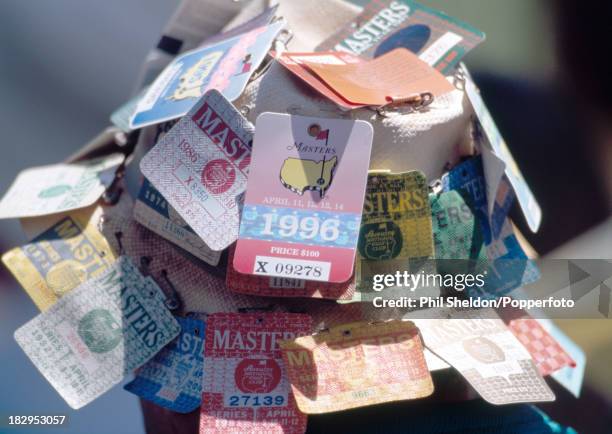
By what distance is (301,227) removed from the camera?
0.81 m

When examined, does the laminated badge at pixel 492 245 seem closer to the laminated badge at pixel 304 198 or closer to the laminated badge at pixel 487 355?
the laminated badge at pixel 487 355

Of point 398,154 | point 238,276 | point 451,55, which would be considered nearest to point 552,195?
point 451,55

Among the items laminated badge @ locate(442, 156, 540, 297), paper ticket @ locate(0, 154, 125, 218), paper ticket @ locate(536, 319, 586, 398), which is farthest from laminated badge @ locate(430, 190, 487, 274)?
paper ticket @ locate(0, 154, 125, 218)

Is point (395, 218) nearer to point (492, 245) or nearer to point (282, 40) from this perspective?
point (492, 245)

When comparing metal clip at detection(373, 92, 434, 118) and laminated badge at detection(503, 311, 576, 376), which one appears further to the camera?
laminated badge at detection(503, 311, 576, 376)

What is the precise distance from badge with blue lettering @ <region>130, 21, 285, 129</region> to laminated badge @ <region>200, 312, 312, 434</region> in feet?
0.94

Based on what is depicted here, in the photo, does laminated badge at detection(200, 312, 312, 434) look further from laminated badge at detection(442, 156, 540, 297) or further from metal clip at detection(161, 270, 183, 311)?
laminated badge at detection(442, 156, 540, 297)

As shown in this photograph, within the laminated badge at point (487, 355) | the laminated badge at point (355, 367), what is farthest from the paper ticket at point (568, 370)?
the laminated badge at point (355, 367)

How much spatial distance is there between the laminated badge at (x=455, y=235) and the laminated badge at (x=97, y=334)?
37 cm

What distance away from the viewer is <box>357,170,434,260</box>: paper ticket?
0.86 m

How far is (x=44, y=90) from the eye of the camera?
158cm

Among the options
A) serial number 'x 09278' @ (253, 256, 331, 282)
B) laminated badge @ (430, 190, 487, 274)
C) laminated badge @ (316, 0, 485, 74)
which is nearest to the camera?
serial number 'x 09278' @ (253, 256, 331, 282)

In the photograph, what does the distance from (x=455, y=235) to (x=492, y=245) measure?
78mm

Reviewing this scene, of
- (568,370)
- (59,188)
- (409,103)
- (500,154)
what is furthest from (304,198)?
(568,370)
